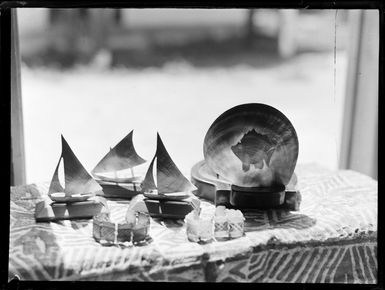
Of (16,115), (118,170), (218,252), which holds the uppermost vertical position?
(16,115)

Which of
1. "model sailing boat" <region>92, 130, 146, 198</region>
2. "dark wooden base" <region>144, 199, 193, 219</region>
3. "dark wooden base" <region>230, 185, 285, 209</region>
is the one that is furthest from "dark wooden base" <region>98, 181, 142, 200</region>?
"dark wooden base" <region>230, 185, 285, 209</region>

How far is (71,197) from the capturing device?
111cm

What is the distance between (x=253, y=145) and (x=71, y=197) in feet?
1.18

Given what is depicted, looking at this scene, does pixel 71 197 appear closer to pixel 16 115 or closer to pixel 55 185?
pixel 55 185

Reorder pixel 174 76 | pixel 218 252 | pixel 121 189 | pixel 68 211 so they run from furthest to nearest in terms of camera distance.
Answer: 1. pixel 174 76
2. pixel 121 189
3. pixel 68 211
4. pixel 218 252

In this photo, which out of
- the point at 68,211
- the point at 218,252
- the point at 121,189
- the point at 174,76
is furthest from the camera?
the point at 174,76

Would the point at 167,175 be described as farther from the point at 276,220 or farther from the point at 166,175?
the point at 276,220

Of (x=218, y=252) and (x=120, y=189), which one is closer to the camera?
(x=218, y=252)

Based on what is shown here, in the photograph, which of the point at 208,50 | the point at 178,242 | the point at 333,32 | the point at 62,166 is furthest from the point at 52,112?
the point at 208,50

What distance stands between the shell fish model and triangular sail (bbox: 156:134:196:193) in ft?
0.26

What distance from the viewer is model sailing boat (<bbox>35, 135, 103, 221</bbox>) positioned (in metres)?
1.10

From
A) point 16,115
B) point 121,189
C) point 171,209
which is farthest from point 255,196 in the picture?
point 16,115

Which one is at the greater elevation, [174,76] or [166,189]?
[174,76]
